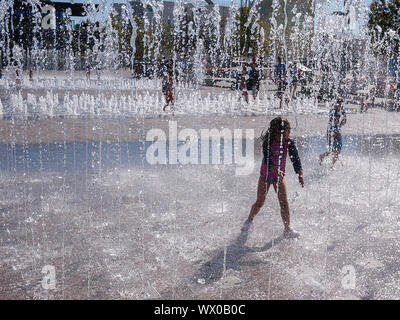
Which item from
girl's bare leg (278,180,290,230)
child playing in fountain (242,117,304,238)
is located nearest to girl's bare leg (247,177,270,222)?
child playing in fountain (242,117,304,238)

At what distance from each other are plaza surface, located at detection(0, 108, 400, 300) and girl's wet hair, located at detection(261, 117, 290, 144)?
1.04m

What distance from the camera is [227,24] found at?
52.7 meters

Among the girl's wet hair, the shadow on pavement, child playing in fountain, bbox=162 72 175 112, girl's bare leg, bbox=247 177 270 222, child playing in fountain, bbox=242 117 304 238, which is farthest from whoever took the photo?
child playing in fountain, bbox=162 72 175 112

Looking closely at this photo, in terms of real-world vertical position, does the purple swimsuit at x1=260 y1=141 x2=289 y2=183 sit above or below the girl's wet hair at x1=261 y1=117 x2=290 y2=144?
below

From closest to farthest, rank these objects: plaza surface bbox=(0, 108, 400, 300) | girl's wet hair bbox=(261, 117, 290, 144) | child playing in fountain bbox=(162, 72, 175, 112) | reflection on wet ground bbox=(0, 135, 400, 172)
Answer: plaza surface bbox=(0, 108, 400, 300) → girl's wet hair bbox=(261, 117, 290, 144) → reflection on wet ground bbox=(0, 135, 400, 172) → child playing in fountain bbox=(162, 72, 175, 112)

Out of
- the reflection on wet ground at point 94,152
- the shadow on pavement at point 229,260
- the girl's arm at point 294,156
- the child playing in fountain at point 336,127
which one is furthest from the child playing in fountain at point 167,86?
the shadow on pavement at point 229,260

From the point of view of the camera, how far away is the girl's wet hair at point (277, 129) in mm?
4250

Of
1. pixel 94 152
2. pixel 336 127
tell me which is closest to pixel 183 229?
pixel 336 127

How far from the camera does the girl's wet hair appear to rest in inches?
167

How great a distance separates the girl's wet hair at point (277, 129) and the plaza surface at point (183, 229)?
1.04 metres

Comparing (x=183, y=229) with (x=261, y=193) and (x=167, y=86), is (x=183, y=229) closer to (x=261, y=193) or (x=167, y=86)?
(x=261, y=193)

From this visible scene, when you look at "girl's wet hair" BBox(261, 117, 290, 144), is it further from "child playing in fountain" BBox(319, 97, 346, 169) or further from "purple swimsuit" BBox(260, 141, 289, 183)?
"child playing in fountain" BBox(319, 97, 346, 169)
